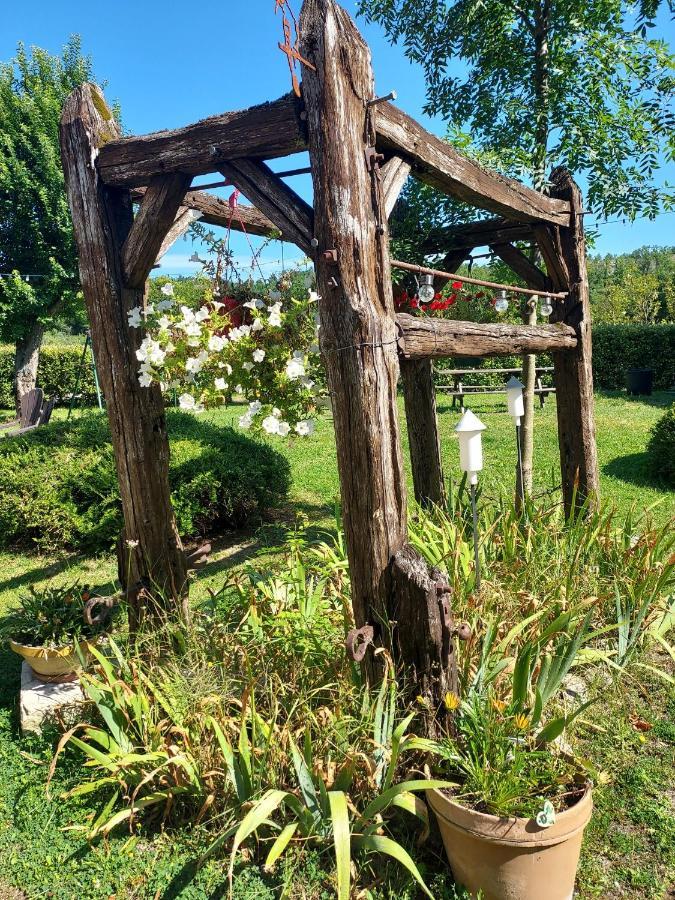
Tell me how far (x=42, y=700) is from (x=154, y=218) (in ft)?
7.76

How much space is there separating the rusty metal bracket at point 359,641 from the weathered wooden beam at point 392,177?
1635 millimetres

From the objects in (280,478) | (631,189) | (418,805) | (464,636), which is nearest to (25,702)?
(418,805)

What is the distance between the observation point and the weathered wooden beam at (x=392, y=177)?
240cm

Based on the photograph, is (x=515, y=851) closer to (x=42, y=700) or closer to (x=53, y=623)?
(x=42, y=700)

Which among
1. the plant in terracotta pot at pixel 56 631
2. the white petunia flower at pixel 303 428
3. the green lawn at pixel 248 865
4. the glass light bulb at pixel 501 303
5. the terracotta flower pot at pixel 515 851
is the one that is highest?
the glass light bulb at pixel 501 303

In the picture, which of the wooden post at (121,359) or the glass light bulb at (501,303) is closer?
the wooden post at (121,359)

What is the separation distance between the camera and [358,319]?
218 cm

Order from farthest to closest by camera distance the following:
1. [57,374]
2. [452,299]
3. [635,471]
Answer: [57,374] → [635,471] → [452,299]

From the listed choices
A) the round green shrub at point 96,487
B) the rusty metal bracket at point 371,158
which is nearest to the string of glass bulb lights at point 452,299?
the rusty metal bracket at point 371,158

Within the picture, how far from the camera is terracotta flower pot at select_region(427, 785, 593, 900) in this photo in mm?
1774

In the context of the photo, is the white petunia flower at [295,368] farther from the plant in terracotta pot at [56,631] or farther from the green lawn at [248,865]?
the green lawn at [248,865]

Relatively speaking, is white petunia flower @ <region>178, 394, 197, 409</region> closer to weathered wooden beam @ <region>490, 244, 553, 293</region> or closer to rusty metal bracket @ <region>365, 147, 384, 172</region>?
rusty metal bracket @ <region>365, 147, 384, 172</region>

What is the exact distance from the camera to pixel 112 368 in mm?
2832

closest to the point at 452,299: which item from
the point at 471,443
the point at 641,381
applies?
the point at 471,443
